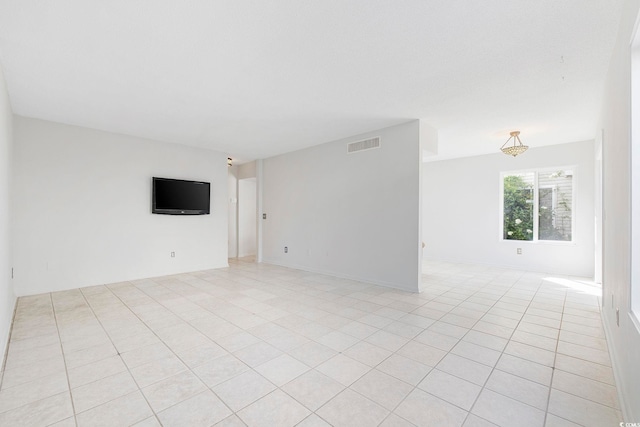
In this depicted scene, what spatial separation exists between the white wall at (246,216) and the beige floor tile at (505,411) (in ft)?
23.4

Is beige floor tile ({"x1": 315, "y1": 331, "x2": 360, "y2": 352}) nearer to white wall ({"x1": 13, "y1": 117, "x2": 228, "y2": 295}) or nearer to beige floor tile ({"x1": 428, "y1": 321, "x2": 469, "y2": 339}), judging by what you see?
beige floor tile ({"x1": 428, "y1": 321, "x2": 469, "y2": 339})

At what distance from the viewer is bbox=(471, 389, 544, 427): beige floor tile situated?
1635 millimetres

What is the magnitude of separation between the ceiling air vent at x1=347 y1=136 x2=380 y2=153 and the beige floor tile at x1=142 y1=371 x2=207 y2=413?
419cm

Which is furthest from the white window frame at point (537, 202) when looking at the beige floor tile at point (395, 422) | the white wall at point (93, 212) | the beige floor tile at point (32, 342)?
the beige floor tile at point (32, 342)

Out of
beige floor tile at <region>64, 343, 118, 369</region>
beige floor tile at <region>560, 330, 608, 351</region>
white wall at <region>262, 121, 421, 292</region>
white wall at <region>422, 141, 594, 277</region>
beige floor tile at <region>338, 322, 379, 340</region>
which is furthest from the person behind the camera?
white wall at <region>422, 141, 594, 277</region>

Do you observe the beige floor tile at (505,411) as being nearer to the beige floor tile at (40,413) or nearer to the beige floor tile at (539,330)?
the beige floor tile at (539,330)

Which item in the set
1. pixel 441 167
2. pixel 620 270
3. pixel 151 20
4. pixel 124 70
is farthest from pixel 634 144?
pixel 441 167

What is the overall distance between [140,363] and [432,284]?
4337mm

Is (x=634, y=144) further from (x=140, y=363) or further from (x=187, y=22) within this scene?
(x=140, y=363)

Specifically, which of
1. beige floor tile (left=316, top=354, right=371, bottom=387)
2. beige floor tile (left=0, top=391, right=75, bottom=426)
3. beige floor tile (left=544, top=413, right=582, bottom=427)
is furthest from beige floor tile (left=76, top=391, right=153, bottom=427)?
beige floor tile (left=544, top=413, right=582, bottom=427)

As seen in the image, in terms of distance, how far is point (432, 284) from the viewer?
489cm

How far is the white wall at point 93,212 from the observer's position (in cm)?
413

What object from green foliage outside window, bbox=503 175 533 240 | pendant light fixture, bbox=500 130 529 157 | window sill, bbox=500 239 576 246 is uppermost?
pendant light fixture, bbox=500 130 529 157

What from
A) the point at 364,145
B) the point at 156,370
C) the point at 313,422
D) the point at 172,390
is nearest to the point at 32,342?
the point at 156,370
